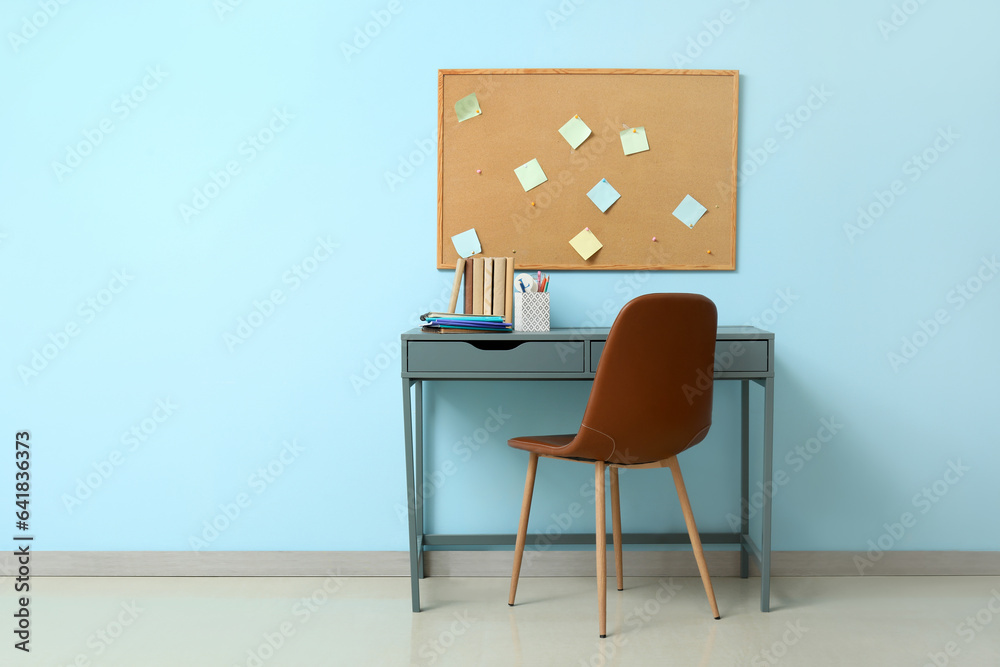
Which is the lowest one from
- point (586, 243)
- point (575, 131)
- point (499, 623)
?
point (499, 623)

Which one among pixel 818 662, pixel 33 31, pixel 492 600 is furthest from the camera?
pixel 33 31

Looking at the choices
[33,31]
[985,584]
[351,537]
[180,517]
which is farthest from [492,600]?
[33,31]

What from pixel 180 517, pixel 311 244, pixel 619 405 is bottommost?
pixel 180 517

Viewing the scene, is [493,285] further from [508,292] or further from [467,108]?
[467,108]

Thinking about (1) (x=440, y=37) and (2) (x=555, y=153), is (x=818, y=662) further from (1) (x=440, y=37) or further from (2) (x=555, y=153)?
(1) (x=440, y=37)

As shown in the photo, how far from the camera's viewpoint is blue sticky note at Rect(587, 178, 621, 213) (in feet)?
7.53

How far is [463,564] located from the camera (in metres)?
2.32

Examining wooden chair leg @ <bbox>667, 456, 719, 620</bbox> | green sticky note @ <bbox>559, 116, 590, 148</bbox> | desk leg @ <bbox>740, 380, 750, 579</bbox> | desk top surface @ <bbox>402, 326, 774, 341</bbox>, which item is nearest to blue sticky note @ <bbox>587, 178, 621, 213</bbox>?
green sticky note @ <bbox>559, 116, 590, 148</bbox>

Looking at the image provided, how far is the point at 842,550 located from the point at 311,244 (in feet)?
6.59

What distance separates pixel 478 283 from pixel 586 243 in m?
0.40

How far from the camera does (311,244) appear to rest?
2314mm

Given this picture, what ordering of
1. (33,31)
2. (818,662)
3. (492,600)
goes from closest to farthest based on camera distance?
(818,662) < (492,600) < (33,31)

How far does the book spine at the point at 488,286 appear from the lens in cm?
215

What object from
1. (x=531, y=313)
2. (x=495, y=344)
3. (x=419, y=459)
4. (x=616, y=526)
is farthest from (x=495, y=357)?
(x=616, y=526)
